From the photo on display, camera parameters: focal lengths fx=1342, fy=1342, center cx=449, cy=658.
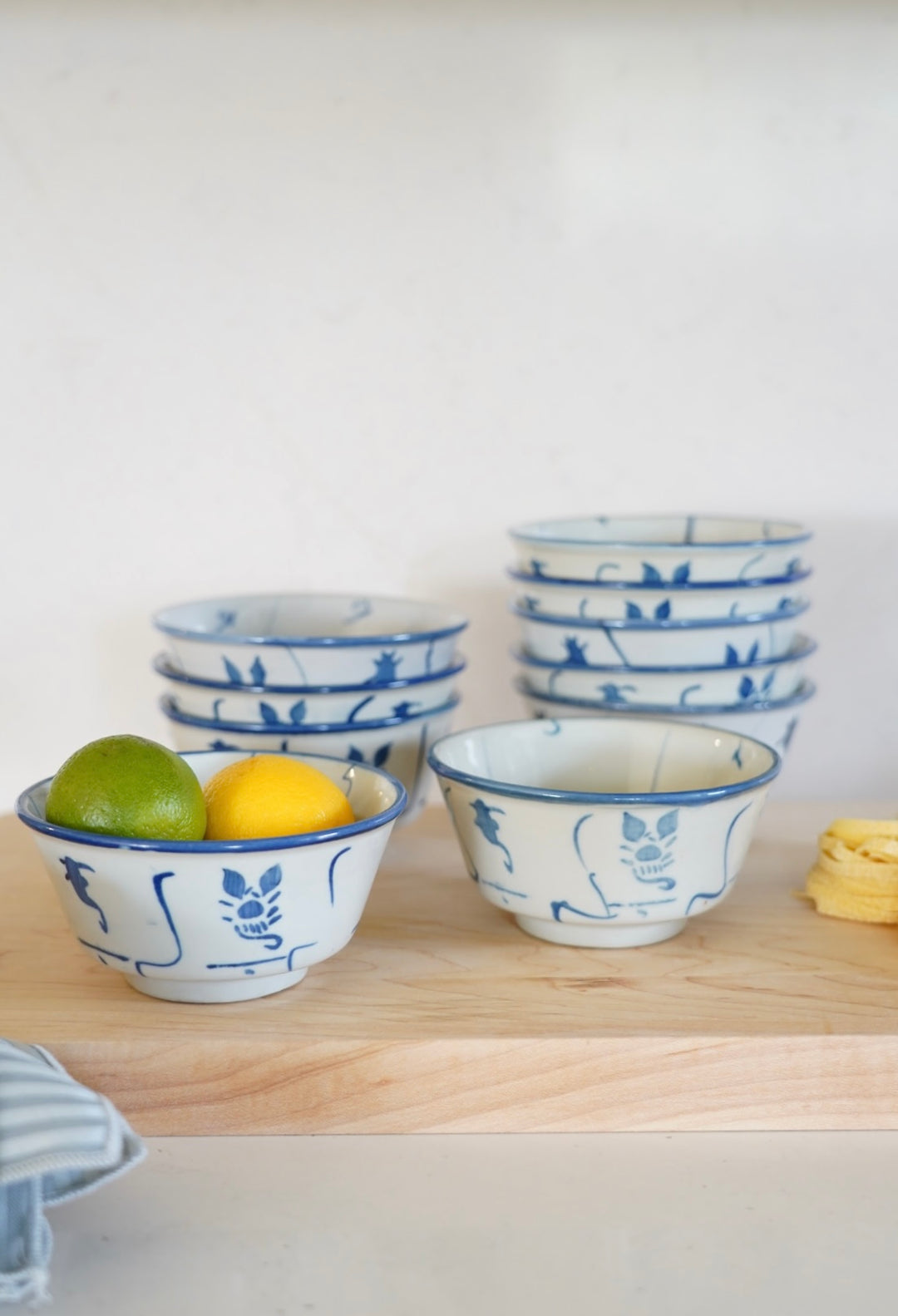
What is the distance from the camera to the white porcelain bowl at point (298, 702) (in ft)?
2.68

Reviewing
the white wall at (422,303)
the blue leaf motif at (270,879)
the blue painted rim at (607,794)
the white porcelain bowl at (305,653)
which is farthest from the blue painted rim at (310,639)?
the white wall at (422,303)

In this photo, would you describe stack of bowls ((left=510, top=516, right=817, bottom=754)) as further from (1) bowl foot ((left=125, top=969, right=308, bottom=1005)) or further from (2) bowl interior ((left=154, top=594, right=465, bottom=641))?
(1) bowl foot ((left=125, top=969, right=308, bottom=1005))

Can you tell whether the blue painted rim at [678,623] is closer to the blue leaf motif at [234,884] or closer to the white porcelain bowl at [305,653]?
the white porcelain bowl at [305,653]

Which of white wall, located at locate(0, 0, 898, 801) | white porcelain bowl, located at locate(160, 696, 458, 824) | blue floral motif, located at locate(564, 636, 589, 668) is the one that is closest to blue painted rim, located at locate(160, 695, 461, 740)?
white porcelain bowl, located at locate(160, 696, 458, 824)

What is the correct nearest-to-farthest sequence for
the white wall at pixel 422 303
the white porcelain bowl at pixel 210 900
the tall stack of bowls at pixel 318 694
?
the white porcelain bowl at pixel 210 900, the tall stack of bowls at pixel 318 694, the white wall at pixel 422 303

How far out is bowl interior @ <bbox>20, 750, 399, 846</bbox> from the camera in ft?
2.32

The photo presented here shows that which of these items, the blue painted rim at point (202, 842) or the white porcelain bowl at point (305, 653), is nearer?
the blue painted rim at point (202, 842)

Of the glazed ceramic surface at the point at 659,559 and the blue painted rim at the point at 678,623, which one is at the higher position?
the glazed ceramic surface at the point at 659,559

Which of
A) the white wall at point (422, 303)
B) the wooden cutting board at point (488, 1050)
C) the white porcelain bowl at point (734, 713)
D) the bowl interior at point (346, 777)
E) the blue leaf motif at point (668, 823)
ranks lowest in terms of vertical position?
the wooden cutting board at point (488, 1050)

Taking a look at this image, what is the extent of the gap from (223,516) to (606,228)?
404 millimetres

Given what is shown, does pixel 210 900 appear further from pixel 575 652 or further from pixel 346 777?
pixel 575 652

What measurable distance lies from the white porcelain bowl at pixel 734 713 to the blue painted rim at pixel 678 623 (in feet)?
0.17

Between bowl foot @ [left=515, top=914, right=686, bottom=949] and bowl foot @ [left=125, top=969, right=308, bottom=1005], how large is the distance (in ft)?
0.46

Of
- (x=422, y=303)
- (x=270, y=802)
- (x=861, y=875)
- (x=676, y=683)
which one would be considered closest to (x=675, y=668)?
(x=676, y=683)
